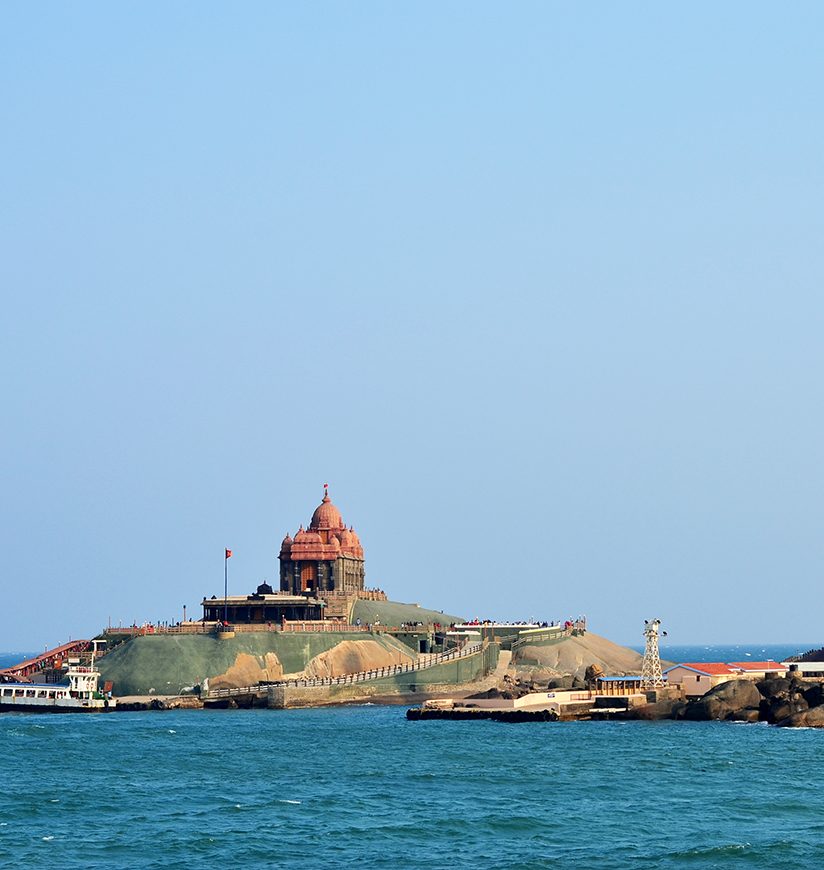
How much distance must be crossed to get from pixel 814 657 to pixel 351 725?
212 feet

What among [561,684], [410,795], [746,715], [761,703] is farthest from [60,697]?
[410,795]

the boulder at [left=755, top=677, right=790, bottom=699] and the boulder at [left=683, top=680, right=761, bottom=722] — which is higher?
the boulder at [left=755, top=677, right=790, bottom=699]

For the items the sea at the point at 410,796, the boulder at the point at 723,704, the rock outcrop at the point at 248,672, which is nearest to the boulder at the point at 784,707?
the boulder at the point at 723,704

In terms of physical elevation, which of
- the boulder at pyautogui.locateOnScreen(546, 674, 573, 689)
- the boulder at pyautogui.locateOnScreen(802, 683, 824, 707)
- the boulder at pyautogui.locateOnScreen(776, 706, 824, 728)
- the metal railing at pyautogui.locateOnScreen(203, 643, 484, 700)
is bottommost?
the boulder at pyautogui.locateOnScreen(776, 706, 824, 728)

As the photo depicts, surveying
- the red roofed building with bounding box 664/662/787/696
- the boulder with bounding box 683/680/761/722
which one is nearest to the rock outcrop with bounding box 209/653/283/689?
the red roofed building with bounding box 664/662/787/696

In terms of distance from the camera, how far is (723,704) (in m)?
142

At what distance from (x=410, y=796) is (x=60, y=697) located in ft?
240

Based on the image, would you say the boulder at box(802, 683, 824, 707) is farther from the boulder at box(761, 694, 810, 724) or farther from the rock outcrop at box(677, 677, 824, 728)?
the boulder at box(761, 694, 810, 724)

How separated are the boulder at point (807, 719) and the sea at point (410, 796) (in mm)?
2192

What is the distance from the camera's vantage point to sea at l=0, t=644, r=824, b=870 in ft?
245

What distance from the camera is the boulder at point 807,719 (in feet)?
441

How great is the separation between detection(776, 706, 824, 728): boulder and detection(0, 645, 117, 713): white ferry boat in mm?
59190

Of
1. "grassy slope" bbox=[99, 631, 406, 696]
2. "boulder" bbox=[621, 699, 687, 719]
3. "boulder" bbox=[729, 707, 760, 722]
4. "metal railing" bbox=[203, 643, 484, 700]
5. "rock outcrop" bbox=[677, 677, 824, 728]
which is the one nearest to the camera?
"rock outcrop" bbox=[677, 677, 824, 728]

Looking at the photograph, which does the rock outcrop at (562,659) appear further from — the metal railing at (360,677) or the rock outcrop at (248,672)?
the rock outcrop at (248,672)
